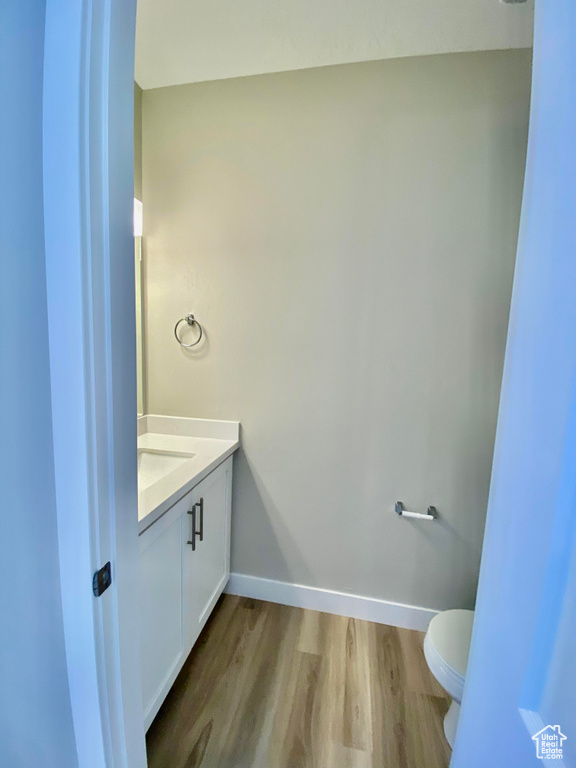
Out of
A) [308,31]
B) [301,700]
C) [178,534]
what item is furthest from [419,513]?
[308,31]

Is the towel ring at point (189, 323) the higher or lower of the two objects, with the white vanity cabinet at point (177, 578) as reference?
higher

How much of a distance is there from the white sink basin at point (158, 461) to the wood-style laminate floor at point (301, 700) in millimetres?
858

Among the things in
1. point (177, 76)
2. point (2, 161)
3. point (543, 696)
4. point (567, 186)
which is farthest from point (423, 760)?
point (177, 76)

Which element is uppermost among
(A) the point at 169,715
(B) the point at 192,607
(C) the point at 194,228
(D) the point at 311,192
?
(D) the point at 311,192

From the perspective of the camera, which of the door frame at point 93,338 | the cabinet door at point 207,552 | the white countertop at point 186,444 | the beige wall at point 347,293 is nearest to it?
the door frame at point 93,338

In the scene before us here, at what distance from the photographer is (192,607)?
136cm

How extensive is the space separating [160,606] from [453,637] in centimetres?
110

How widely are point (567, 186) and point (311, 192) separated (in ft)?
4.37

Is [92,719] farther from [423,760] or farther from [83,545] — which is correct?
[423,760]

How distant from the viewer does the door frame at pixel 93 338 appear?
51 cm

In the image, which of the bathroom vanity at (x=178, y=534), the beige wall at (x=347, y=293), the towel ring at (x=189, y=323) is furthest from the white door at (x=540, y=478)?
the towel ring at (x=189, y=323)

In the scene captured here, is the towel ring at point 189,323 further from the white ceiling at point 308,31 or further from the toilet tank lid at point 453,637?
the toilet tank lid at point 453,637

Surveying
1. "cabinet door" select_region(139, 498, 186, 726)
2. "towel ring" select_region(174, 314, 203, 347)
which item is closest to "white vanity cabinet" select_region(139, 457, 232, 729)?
"cabinet door" select_region(139, 498, 186, 726)

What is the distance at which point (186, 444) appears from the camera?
1.68 meters
